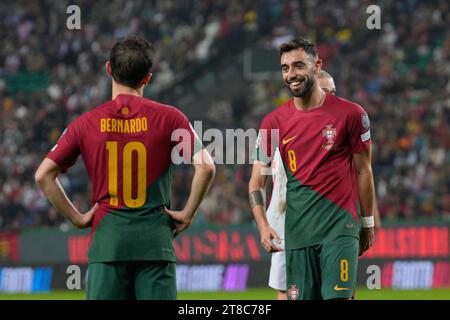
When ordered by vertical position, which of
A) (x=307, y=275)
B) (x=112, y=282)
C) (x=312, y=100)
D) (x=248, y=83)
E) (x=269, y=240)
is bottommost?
(x=307, y=275)

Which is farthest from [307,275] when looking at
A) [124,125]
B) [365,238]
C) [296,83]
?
[124,125]

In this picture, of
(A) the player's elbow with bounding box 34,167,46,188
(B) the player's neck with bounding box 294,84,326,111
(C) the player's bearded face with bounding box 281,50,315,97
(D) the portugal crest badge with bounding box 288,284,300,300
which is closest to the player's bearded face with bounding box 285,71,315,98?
(C) the player's bearded face with bounding box 281,50,315,97

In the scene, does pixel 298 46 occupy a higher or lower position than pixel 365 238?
higher

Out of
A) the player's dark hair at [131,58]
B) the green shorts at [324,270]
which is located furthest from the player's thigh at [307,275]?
the player's dark hair at [131,58]

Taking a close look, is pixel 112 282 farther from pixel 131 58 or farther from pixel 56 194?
pixel 131 58

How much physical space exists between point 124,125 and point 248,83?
66.0 ft

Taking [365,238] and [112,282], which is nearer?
[112,282]

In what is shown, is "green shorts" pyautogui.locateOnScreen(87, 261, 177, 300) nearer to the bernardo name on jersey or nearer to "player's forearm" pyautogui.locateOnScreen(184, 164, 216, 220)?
"player's forearm" pyautogui.locateOnScreen(184, 164, 216, 220)

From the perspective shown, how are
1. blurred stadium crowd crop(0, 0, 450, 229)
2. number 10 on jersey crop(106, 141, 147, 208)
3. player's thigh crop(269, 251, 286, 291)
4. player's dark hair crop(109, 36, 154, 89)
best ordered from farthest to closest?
1. blurred stadium crowd crop(0, 0, 450, 229)
2. player's thigh crop(269, 251, 286, 291)
3. number 10 on jersey crop(106, 141, 147, 208)
4. player's dark hair crop(109, 36, 154, 89)

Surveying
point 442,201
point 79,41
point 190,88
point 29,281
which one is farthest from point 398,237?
point 79,41

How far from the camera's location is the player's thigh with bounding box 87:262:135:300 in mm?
6431

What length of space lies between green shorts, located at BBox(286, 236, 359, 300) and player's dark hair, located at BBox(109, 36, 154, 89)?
2.09 m

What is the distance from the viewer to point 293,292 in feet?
25.6
